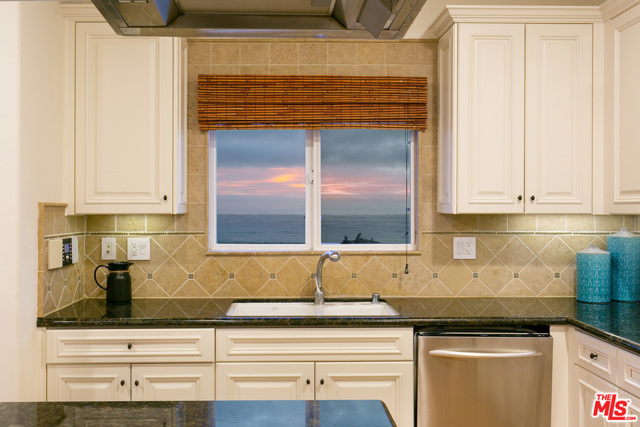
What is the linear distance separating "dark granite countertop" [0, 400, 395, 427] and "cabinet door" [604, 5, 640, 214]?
195 centimetres

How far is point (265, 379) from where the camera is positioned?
2482 millimetres

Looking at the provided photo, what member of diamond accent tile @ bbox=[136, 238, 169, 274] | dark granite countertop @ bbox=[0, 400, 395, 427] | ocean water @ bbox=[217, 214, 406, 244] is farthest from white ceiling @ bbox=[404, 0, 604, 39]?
dark granite countertop @ bbox=[0, 400, 395, 427]

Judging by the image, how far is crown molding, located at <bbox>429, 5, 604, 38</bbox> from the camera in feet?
8.86

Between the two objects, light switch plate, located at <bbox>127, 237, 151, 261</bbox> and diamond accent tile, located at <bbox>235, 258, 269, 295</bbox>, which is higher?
light switch plate, located at <bbox>127, 237, 151, 261</bbox>

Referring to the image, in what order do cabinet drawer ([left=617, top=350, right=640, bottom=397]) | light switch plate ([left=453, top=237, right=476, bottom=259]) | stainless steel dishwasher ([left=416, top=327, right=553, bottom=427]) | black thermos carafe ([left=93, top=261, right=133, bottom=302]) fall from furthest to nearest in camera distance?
1. light switch plate ([left=453, top=237, right=476, bottom=259])
2. black thermos carafe ([left=93, top=261, right=133, bottom=302])
3. stainless steel dishwasher ([left=416, top=327, right=553, bottom=427])
4. cabinet drawer ([left=617, top=350, right=640, bottom=397])

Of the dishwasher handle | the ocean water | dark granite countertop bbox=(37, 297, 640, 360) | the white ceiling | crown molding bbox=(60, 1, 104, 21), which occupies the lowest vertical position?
the dishwasher handle

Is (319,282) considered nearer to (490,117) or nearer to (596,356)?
(490,117)

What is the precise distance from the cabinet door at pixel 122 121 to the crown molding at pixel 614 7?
7.17ft

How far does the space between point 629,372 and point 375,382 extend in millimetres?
1034

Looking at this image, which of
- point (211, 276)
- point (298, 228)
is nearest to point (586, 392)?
point (298, 228)

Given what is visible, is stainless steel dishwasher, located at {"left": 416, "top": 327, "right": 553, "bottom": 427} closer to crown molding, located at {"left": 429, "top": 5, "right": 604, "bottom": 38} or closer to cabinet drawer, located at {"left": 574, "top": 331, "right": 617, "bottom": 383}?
cabinet drawer, located at {"left": 574, "top": 331, "right": 617, "bottom": 383}

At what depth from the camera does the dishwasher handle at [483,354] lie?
2439 millimetres

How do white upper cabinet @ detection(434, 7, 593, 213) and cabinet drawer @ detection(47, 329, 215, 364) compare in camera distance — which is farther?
white upper cabinet @ detection(434, 7, 593, 213)

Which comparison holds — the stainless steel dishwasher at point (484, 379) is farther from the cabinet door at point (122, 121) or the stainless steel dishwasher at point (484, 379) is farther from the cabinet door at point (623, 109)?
the cabinet door at point (122, 121)
